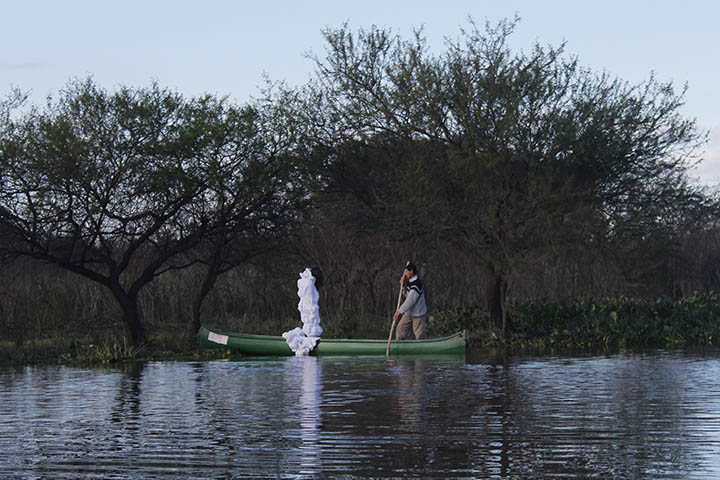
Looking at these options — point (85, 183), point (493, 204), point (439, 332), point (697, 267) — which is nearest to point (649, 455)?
point (493, 204)

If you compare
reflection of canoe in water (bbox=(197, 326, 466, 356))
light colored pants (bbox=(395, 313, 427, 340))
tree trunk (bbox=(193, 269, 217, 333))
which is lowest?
reflection of canoe in water (bbox=(197, 326, 466, 356))

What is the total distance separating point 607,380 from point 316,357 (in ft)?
28.3

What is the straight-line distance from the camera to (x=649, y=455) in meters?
10.1

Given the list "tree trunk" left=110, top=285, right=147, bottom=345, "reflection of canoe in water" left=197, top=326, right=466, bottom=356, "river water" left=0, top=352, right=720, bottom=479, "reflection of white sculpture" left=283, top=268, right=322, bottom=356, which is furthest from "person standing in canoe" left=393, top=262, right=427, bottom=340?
"tree trunk" left=110, top=285, right=147, bottom=345

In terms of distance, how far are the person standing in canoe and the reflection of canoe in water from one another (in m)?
0.98

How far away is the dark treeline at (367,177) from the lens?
1001 inches

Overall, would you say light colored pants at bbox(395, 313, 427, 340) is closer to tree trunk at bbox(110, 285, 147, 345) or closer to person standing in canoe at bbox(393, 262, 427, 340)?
person standing in canoe at bbox(393, 262, 427, 340)

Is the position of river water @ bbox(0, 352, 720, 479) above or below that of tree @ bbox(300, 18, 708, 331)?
below

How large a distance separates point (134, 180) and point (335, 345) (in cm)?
648

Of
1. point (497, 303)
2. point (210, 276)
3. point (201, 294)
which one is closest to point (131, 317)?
point (210, 276)

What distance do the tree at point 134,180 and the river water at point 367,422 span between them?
5.21 meters

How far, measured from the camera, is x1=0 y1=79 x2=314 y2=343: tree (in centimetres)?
2506

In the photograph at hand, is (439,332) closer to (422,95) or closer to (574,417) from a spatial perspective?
(422,95)

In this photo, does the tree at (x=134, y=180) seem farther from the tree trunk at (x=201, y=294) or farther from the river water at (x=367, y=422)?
the river water at (x=367, y=422)
